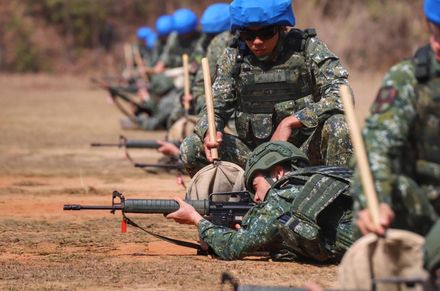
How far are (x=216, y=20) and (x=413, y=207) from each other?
32.9ft

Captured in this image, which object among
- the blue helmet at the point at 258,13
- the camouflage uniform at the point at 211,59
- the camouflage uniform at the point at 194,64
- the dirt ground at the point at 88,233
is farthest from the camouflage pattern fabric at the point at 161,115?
the blue helmet at the point at 258,13

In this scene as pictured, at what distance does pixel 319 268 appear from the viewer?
26.6 ft

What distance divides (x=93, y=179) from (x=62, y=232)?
4.11 metres

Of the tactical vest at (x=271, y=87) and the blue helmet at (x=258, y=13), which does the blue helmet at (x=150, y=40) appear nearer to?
the tactical vest at (x=271, y=87)

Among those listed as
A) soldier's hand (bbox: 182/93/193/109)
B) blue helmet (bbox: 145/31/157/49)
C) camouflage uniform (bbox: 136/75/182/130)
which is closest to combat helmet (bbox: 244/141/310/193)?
soldier's hand (bbox: 182/93/193/109)

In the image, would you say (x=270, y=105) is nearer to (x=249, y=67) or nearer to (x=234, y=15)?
(x=249, y=67)

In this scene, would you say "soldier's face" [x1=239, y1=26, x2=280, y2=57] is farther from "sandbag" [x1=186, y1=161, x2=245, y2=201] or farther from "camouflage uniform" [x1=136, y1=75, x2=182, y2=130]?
"camouflage uniform" [x1=136, y1=75, x2=182, y2=130]

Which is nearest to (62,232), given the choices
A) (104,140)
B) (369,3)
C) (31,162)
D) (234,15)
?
(234,15)

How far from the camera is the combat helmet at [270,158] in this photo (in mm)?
8391

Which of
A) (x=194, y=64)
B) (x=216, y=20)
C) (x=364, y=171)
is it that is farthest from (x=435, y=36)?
(x=194, y=64)

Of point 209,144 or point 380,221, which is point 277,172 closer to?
point 209,144

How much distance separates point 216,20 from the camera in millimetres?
16078

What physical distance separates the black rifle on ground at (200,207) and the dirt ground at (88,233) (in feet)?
0.91

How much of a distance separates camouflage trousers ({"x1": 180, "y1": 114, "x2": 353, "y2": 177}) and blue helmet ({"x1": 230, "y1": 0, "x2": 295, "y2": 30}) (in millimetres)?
907
